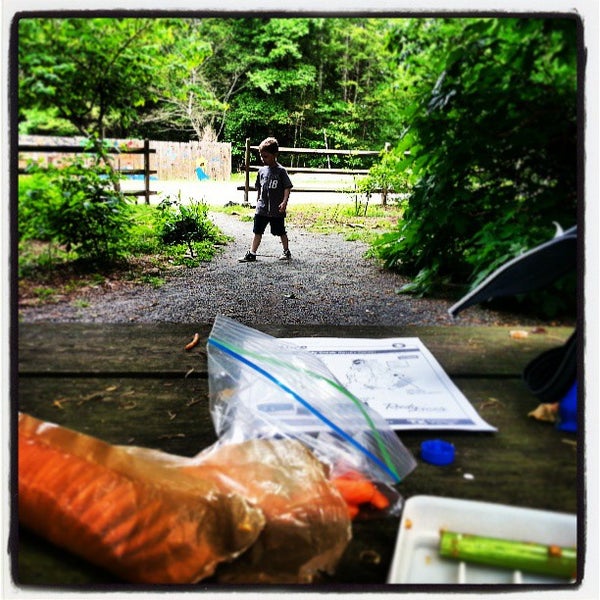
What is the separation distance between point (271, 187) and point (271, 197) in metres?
0.02

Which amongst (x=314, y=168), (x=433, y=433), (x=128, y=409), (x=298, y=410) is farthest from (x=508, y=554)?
(x=314, y=168)

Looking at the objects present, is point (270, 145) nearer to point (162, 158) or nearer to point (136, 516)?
point (162, 158)

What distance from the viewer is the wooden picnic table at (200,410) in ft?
1.43

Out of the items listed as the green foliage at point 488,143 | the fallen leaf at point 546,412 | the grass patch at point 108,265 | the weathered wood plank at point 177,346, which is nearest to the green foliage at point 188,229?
the grass patch at point 108,265

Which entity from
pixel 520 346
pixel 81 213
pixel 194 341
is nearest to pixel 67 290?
pixel 81 213

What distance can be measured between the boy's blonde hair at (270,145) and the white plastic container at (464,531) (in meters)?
0.48

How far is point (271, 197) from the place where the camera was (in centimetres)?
80

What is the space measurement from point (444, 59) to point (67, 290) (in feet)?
1.70

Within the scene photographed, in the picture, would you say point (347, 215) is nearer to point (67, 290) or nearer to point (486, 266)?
point (486, 266)

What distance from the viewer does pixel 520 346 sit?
0.73 metres

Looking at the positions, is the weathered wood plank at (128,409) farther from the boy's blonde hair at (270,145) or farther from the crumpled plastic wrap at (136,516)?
the boy's blonde hair at (270,145)

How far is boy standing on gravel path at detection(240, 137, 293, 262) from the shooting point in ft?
2.45

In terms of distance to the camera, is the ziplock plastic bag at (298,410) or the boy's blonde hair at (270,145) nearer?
the ziplock plastic bag at (298,410)

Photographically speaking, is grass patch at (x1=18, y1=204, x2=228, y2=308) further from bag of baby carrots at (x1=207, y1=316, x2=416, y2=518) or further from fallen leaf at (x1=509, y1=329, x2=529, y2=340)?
fallen leaf at (x1=509, y1=329, x2=529, y2=340)
